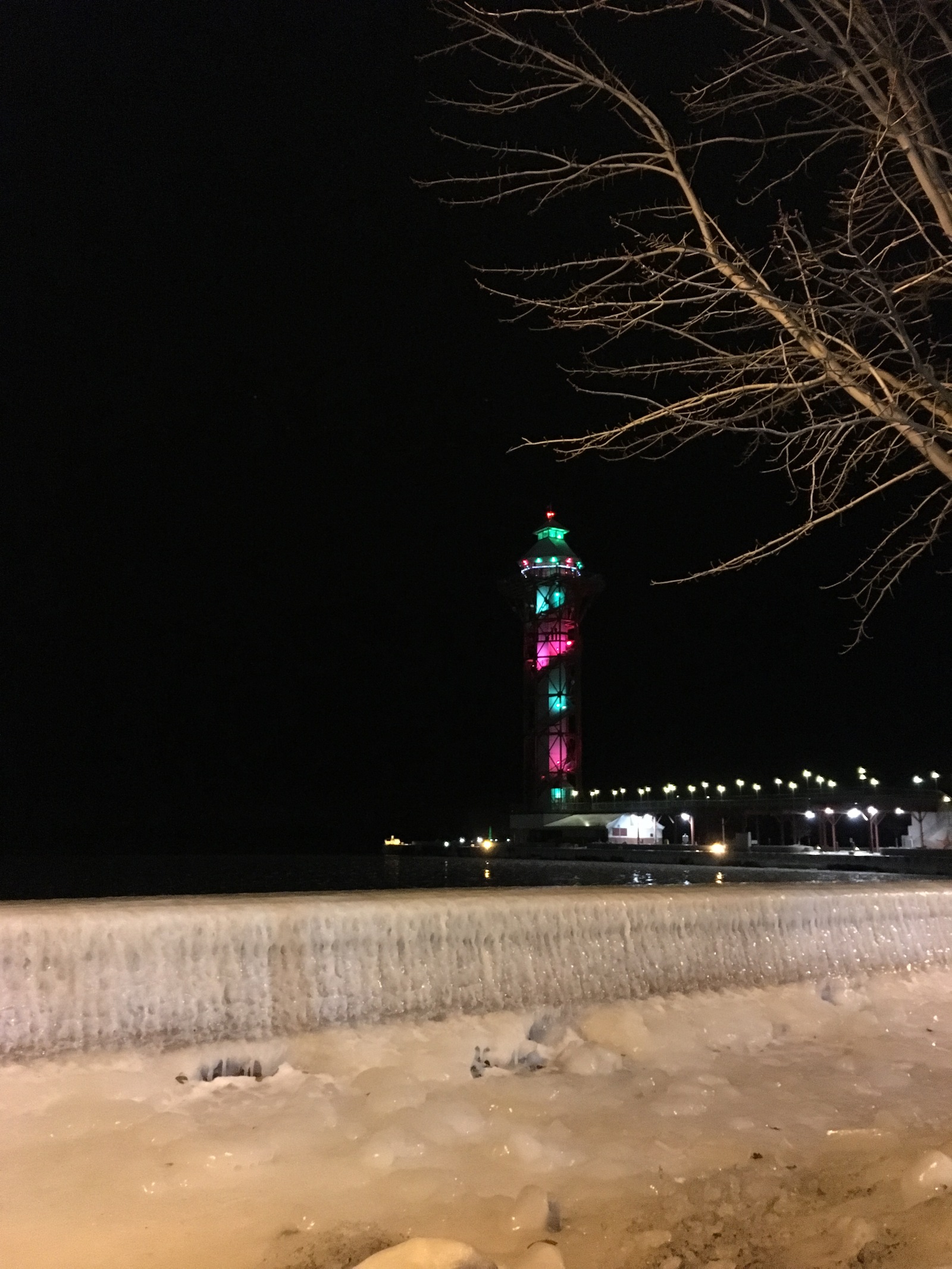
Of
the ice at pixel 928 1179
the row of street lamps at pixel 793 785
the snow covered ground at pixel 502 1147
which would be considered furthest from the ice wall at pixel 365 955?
the row of street lamps at pixel 793 785

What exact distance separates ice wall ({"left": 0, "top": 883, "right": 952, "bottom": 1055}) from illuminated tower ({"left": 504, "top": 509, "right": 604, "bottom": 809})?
6789 centimetres

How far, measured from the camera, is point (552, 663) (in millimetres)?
79188

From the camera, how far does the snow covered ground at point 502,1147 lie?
375 cm

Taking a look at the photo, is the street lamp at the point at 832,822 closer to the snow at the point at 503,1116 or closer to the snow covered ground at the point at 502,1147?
the snow at the point at 503,1116

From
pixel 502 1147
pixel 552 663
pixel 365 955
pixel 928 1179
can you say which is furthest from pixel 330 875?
pixel 928 1179

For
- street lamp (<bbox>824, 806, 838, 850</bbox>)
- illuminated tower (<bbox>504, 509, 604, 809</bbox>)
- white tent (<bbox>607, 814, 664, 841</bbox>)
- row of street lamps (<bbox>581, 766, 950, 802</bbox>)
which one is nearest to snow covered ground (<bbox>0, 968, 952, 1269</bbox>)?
row of street lamps (<bbox>581, 766, 950, 802</bbox>)

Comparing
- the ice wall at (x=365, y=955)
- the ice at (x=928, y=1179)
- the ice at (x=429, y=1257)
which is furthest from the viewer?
the ice wall at (x=365, y=955)

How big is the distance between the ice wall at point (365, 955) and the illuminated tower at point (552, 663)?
223 feet

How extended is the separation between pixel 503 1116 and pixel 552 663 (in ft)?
243

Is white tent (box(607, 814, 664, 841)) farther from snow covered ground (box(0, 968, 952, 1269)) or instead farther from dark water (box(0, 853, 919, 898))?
snow covered ground (box(0, 968, 952, 1269))

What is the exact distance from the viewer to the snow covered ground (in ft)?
12.3

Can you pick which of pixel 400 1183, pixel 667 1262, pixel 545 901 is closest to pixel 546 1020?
pixel 545 901

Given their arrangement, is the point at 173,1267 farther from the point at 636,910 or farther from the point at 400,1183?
the point at 636,910

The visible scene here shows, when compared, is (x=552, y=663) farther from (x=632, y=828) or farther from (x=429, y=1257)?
(x=429, y=1257)
